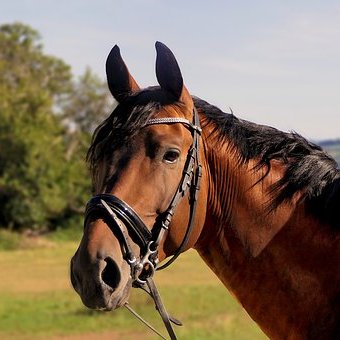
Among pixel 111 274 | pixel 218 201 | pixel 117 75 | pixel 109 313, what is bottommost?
pixel 109 313

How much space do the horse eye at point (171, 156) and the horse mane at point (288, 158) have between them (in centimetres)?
38

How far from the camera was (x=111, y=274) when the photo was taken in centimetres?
339

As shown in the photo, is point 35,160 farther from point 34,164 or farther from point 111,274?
point 111,274

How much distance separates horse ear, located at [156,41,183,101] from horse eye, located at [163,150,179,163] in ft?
1.03

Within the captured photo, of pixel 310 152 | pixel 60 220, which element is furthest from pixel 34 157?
pixel 310 152

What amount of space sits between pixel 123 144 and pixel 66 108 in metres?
64.3

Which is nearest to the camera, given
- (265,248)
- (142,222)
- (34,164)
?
(142,222)

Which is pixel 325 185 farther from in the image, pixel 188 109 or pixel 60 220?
pixel 60 220

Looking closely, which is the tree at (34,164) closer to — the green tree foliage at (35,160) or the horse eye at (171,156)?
the green tree foliage at (35,160)

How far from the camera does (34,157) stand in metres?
53.2

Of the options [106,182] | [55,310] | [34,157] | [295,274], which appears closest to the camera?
[106,182]

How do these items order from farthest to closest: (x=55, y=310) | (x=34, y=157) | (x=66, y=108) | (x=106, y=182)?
(x=66, y=108)
(x=34, y=157)
(x=55, y=310)
(x=106, y=182)

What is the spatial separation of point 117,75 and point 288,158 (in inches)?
39.9

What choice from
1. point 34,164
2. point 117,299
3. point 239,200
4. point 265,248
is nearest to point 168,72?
point 239,200
